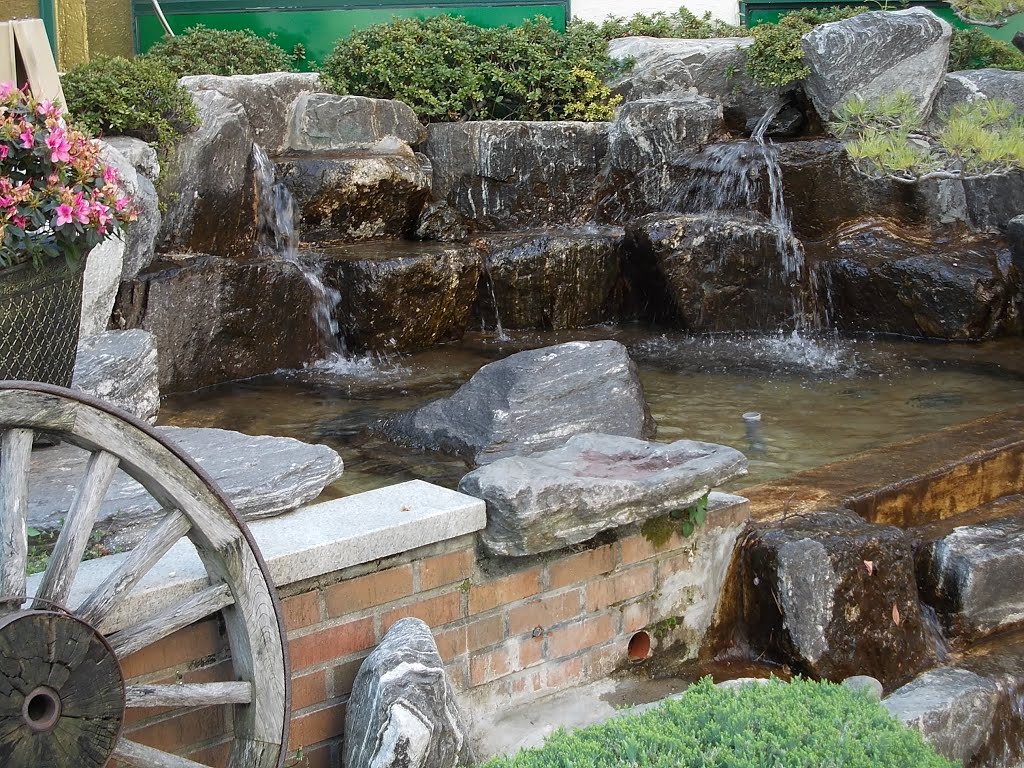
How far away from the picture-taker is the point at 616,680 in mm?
3781

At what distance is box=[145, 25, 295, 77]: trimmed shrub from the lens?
33.1ft

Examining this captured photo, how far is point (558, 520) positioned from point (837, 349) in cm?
548

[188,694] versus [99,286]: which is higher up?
[99,286]

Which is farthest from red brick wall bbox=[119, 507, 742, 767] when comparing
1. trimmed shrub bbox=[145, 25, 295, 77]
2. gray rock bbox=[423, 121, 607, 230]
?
trimmed shrub bbox=[145, 25, 295, 77]

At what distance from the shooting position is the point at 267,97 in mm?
9453

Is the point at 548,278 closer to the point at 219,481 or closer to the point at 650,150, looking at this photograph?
the point at 650,150

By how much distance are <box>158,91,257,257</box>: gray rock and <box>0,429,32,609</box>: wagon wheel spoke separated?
5.60 meters

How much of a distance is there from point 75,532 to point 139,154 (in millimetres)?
5494

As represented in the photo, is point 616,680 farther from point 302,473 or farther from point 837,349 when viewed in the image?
point 837,349

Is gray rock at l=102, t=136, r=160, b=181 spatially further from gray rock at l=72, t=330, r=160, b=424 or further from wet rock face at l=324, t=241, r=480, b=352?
gray rock at l=72, t=330, r=160, b=424

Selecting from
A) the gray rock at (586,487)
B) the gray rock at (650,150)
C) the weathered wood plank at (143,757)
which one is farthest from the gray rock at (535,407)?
the gray rock at (650,150)

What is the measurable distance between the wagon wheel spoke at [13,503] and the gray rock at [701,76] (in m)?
8.80

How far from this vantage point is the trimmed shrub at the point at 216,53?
33.1 feet

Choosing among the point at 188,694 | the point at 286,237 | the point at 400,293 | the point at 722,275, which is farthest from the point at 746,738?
the point at 286,237
